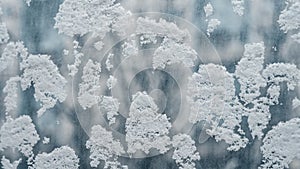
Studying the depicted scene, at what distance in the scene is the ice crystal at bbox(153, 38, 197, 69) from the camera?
3.89 feet

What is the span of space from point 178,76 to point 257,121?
0.88 feet

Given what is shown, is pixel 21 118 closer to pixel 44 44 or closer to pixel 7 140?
pixel 7 140

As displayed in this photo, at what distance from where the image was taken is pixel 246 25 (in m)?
1.18

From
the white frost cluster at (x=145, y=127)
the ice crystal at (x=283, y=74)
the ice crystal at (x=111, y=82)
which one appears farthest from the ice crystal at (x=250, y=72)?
the ice crystal at (x=111, y=82)

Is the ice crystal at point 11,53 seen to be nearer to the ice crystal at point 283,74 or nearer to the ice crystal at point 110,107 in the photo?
the ice crystal at point 110,107

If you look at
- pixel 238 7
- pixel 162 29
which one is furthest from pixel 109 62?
pixel 238 7

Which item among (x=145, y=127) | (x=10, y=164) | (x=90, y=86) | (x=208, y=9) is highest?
(x=208, y=9)

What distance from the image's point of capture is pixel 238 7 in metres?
1.18

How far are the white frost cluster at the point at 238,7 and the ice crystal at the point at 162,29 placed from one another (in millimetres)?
157

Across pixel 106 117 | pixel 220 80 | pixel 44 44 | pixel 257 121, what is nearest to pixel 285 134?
pixel 257 121

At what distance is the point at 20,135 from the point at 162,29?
54cm

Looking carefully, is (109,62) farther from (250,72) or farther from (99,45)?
(250,72)

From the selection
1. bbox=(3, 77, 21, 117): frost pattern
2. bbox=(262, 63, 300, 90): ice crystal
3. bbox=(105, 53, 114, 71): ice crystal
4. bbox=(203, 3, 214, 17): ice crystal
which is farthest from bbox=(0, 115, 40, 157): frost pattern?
bbox=(262, 63, 300, 90): ice crystal

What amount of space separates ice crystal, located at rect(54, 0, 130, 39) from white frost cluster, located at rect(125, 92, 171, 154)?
A: 236 millimetres
